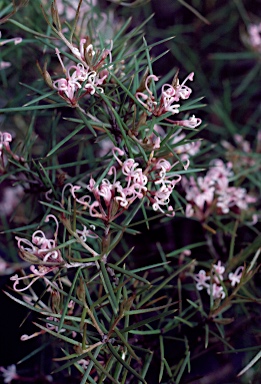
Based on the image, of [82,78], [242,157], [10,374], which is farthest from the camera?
[242,157]

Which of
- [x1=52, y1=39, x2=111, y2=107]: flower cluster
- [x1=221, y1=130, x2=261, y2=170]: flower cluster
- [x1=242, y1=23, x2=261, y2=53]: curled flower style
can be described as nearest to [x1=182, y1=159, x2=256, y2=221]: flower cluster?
[x1=221, y1=130, x2=261, y2=170]: flower cluster

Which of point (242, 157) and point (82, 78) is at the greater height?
point (82, 78)

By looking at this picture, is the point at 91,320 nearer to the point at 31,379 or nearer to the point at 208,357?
the point at 31,379

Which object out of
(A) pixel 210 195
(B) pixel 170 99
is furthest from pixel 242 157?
(B) pixel 170 99

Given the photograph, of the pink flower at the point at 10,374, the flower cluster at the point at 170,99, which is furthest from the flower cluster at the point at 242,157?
the pink flower at the point at 10,374

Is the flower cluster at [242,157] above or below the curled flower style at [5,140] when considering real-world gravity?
below

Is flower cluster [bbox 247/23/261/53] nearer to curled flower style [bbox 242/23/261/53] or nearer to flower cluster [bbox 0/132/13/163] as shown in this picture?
curled flower style [bbox 242/23/261/53]

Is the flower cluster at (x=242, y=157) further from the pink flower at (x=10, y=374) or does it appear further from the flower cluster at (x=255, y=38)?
the pink flower at (x=10, y=374)

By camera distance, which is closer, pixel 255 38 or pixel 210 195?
pixel 210 195

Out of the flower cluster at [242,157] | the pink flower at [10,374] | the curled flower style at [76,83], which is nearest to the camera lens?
the curled flower style at [76,83]

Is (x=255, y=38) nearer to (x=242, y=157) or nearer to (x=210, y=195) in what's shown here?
(x=242, y=157)
